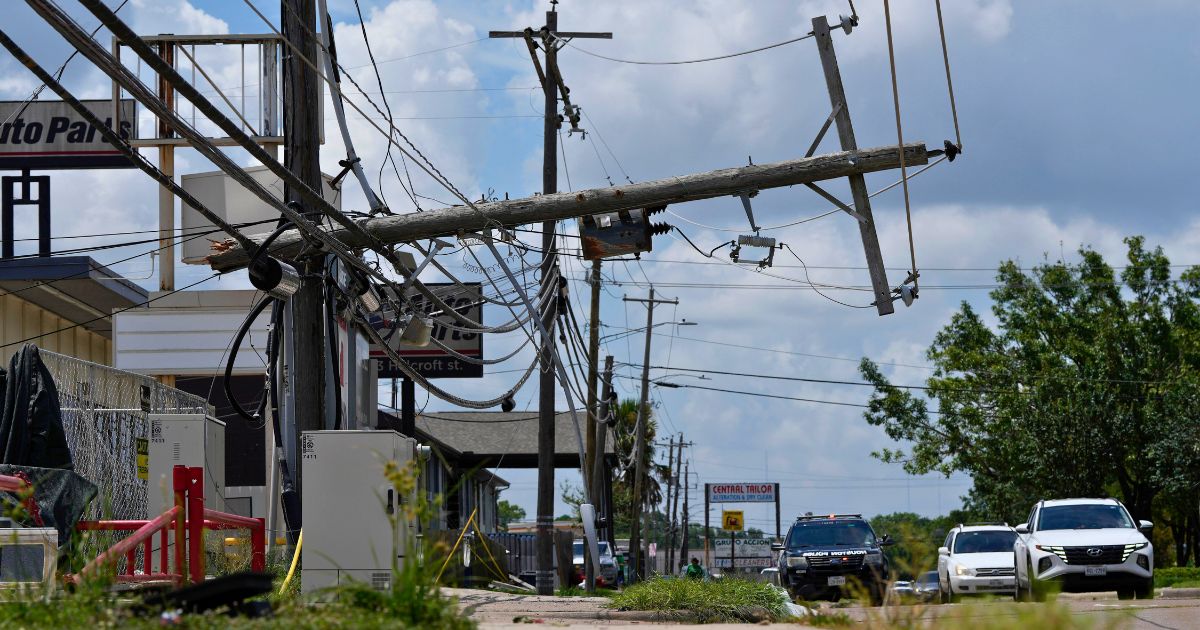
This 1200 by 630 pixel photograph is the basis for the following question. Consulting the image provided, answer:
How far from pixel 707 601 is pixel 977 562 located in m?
11.1

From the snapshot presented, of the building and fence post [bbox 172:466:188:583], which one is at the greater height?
the building

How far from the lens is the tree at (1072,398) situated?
40.5 m

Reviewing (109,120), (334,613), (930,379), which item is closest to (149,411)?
(334,613)

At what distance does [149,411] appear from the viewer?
17562 mm

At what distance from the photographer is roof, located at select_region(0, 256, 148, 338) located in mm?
26078

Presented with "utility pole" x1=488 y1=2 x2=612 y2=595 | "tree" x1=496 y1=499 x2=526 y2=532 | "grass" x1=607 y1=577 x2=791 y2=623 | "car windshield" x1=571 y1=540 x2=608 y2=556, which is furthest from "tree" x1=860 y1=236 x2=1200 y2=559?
"tree" x1=496 y1=499 x2=526 y2=532

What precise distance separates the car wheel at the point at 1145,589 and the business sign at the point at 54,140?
71.4 feet

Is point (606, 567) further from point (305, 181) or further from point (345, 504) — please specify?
point (345, 504)

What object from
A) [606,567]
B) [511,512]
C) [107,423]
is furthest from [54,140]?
[511,512]

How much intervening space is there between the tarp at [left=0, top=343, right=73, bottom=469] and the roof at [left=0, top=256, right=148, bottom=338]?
36.7 ft

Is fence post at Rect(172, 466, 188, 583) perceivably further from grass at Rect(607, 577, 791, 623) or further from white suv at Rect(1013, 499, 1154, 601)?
white suv at Rect(1013, 499, 1154, 601)

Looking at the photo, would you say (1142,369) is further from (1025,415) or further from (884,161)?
(884,161)

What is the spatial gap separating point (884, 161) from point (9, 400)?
957 cm

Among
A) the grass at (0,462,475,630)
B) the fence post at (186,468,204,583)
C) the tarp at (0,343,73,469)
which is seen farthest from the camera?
the tarp at (0,343,73,469)
